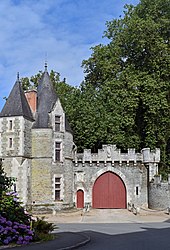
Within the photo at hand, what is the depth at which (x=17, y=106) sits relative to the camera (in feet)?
94.3

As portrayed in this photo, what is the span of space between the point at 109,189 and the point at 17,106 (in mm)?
10219

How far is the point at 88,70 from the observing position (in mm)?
38312

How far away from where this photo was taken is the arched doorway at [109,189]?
31.5 meters

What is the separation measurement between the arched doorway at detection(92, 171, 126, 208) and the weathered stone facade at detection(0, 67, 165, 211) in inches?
8.2

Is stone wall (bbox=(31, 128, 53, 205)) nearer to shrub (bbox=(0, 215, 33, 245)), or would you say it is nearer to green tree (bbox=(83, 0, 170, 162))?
green tree (bbox=(83, 0, 170, 162))

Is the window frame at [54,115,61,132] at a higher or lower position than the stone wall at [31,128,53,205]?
higher

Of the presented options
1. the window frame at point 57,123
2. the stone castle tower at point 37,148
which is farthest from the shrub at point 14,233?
the window frame at point 57,123

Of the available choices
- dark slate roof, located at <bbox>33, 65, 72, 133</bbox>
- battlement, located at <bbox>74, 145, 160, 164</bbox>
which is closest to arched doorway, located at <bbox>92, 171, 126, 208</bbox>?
battlement, located at <bbox>74, 145, 160, 164</bbox>

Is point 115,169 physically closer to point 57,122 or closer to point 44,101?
point 57,122

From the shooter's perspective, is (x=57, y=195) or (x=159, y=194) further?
(x=159, y=194)

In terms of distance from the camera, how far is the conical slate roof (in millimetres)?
29462

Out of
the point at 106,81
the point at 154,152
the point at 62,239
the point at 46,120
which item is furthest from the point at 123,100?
the point at 62,239

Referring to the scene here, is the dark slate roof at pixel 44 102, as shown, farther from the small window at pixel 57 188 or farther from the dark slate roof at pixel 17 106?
the small window at pixel 57 188

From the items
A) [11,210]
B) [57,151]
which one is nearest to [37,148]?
[57,151]
